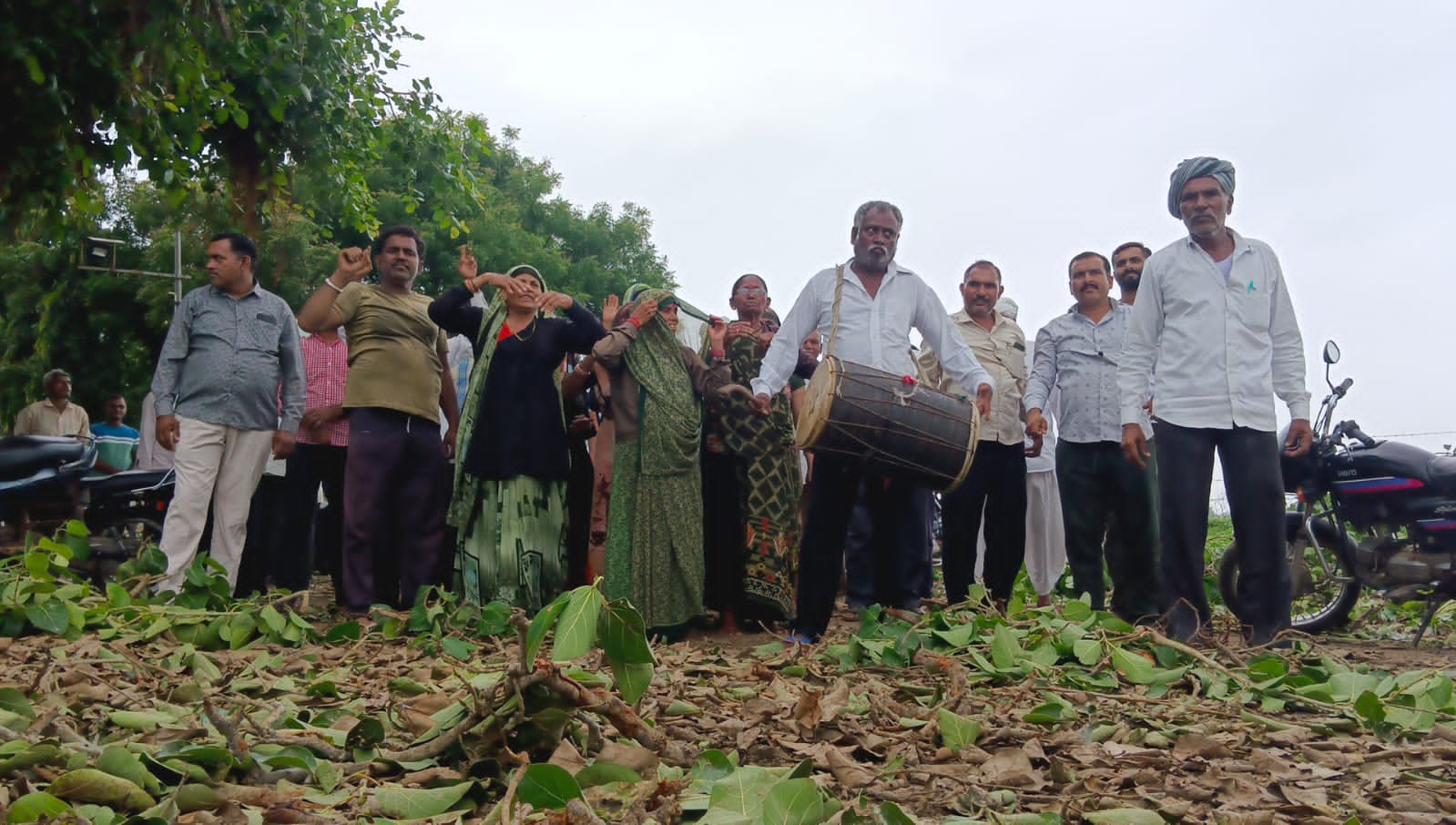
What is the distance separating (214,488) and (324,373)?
0.96 m

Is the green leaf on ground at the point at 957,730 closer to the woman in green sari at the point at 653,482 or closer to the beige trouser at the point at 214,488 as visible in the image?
the woman in green sari at the point at 653,482

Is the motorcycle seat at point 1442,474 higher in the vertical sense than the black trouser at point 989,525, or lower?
higher

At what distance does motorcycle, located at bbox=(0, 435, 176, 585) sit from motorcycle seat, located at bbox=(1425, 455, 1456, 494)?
7.12m

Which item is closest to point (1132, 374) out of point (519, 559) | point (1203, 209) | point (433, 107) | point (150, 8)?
point (1203, 209)

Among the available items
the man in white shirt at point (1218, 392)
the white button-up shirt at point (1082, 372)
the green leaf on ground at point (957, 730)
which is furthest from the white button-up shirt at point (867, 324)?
the green leaf on ground at point (957, 730)

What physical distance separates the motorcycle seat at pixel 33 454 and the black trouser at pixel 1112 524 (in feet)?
19.5

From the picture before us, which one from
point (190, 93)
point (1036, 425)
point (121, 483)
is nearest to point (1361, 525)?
point (1036, 425)

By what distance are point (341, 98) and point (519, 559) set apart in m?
4.06

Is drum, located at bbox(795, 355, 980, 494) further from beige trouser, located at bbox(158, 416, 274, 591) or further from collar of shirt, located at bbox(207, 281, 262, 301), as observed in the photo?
collar of shirt, located at bbox(207, 281, 262, 301)

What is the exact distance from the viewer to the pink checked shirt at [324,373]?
6.29m

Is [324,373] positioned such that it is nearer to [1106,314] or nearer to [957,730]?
[1106,314]

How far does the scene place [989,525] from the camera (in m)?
5.91

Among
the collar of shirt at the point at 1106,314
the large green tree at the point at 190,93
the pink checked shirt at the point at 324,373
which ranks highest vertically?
the large green tree at the point at 190,93

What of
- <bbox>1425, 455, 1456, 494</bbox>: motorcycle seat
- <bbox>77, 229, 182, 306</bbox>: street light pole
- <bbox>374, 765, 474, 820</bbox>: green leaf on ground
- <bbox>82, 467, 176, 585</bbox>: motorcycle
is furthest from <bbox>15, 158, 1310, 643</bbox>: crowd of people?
<bbox>77, 229, 182, 306</bbox>: street light pole
